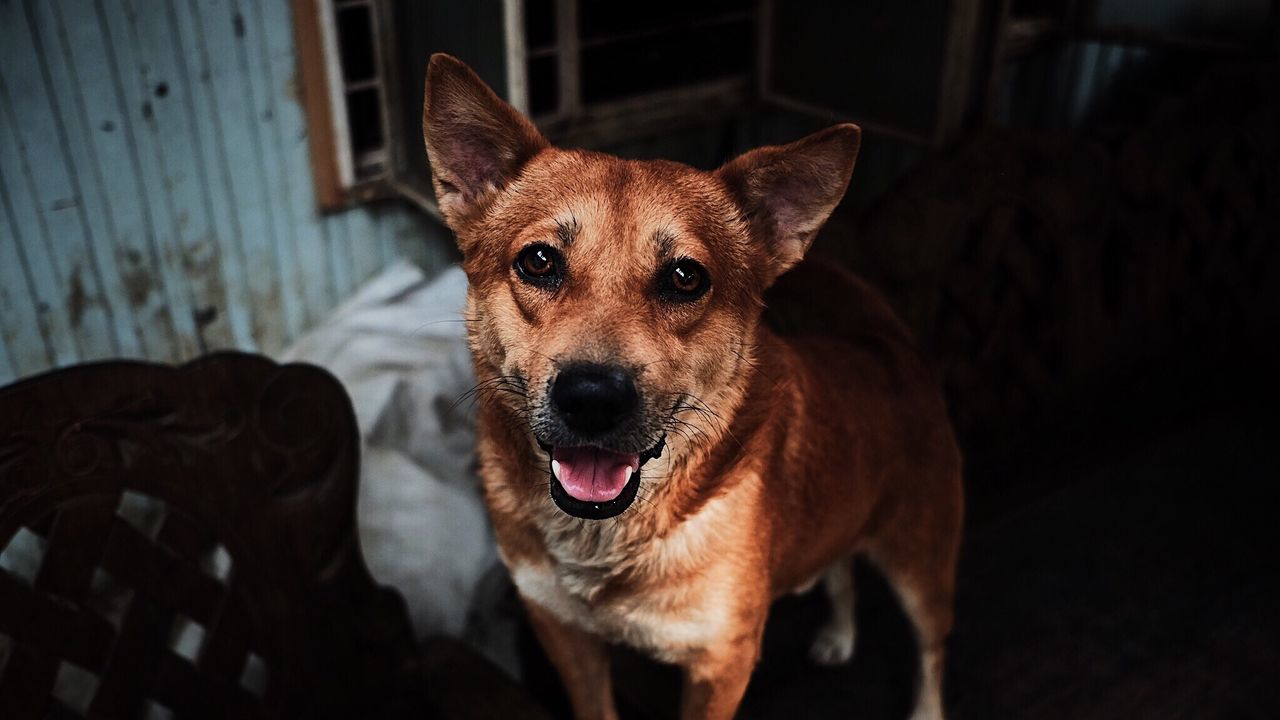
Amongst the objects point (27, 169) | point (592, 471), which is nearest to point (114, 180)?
point (27, 169)

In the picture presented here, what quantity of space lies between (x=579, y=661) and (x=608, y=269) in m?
0.91

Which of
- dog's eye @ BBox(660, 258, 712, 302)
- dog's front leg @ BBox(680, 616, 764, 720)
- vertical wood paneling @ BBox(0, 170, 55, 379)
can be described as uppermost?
dog's eye @ BBox(660, 258, 712, 302)

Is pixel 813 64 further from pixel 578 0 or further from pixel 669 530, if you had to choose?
pixel 669 530

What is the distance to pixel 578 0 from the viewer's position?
3566mm

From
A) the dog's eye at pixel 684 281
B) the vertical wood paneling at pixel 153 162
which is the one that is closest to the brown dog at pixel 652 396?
the dog's eye at pixel 684 281

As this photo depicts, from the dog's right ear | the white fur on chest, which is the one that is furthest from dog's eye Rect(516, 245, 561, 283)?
the white fur on chest

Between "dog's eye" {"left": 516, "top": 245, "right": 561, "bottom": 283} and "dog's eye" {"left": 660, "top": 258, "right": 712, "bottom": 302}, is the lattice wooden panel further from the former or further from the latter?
"dog's eye" {"left": 660, "top": 258, "right": 712, "bottom": 302}

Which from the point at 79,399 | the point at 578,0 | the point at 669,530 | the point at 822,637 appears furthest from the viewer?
the point at 578,0

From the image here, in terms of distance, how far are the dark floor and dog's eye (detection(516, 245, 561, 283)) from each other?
A: 4.46 feet

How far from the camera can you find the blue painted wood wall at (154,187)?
2627 millimetres

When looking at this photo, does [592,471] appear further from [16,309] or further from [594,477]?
[16,309]

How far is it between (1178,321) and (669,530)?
248 cm

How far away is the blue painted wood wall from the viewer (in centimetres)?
263

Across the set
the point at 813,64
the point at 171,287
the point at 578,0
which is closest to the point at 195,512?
the point at 171,287
